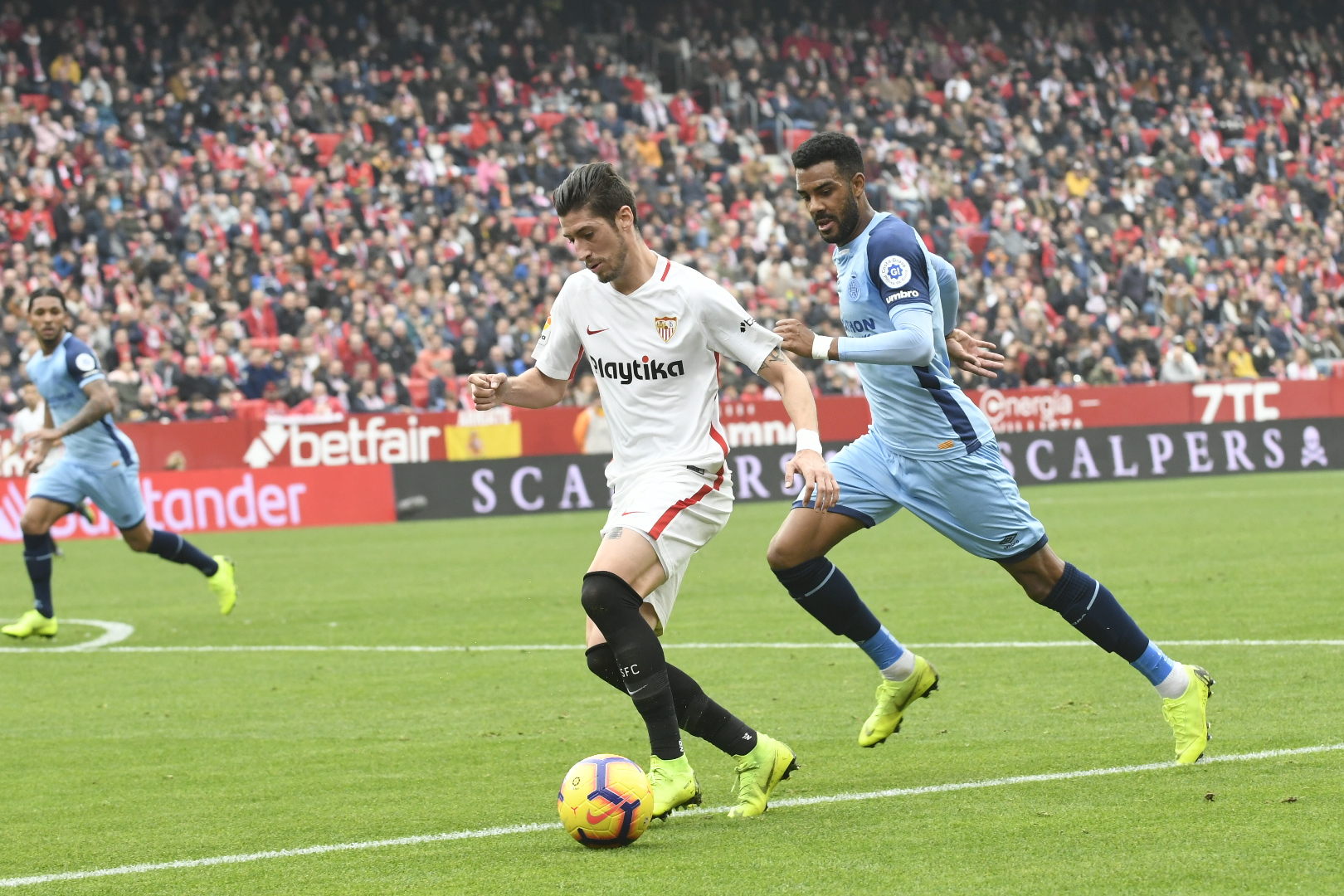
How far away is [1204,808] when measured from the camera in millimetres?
5266

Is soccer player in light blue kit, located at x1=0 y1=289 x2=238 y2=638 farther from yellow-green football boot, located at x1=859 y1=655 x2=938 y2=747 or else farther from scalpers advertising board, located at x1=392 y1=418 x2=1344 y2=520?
scalpers advertising board, located at x1=392 y1=418 x2=1344 y2=520

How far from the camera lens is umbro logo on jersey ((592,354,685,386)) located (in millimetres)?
5789

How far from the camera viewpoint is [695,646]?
10289mm

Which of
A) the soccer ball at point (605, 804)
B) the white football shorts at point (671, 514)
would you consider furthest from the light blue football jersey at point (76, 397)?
the soccer ball at point (605, 804)

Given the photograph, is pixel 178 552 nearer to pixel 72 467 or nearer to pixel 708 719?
pixel 72 467

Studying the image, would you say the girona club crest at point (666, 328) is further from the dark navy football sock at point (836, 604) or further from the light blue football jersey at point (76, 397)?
the light blue football jersey at point (76, 397)

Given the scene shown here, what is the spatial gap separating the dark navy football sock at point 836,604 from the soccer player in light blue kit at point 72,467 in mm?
6366

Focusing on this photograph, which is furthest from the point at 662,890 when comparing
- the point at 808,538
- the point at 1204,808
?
the point at 808,538

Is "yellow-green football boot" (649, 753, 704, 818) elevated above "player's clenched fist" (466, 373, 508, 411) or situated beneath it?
situated beneath

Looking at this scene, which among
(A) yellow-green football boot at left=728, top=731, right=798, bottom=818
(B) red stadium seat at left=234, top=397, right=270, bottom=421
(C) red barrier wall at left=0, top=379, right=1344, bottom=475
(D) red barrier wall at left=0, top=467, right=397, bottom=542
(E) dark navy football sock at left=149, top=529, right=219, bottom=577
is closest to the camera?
(A) yellow-green football boot at left=728, top=731, right=798, bottom=818

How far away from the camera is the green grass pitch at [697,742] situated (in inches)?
190

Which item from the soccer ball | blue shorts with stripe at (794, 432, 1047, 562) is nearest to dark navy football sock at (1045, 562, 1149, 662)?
blue shorts with stripe at (794, 432, 1047, 562)

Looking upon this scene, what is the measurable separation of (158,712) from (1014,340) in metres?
22.4

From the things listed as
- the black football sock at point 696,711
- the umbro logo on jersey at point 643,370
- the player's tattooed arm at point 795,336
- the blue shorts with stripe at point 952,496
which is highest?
the player's tattooed arm at point 795,336
